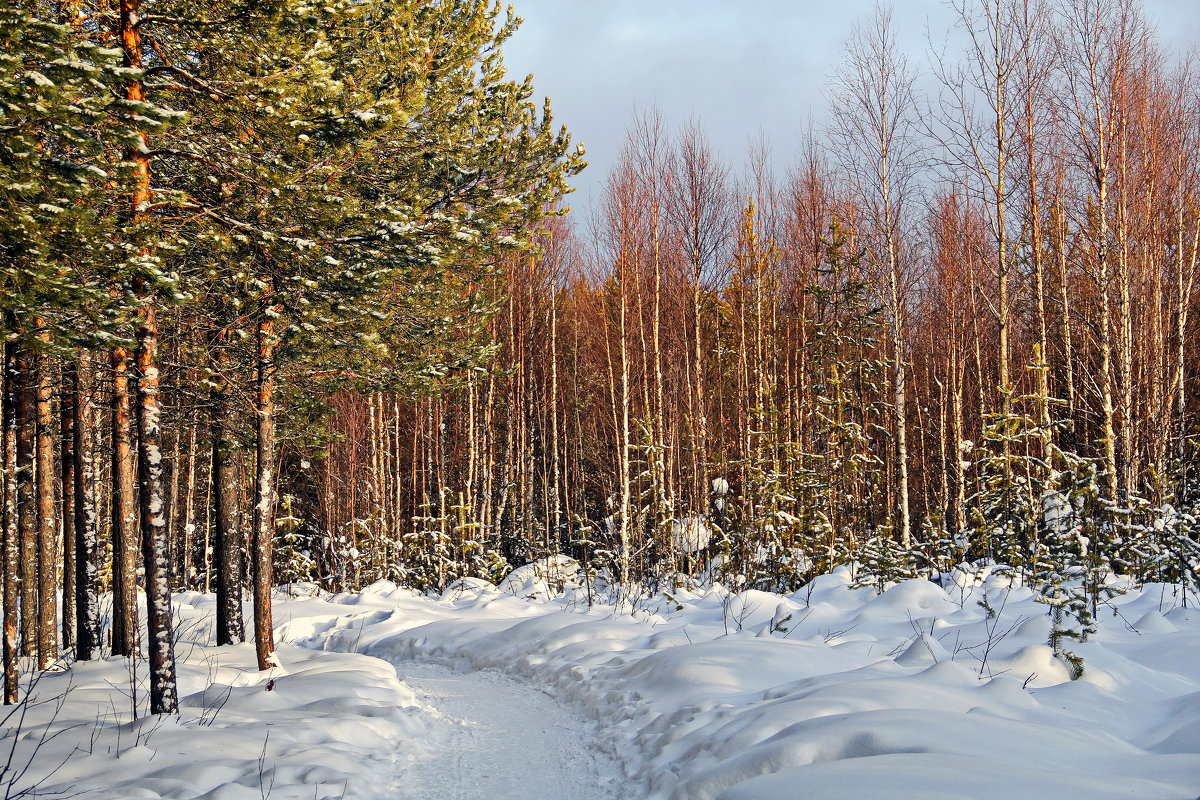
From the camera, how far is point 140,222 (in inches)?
254

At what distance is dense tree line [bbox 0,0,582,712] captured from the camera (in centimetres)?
588

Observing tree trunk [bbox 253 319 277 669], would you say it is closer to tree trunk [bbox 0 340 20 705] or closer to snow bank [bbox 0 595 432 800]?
snow bank [bbox 0 595 432 800]

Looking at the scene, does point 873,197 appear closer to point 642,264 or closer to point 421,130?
point 642,264

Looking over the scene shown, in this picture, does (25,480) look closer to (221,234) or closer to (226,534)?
(226,534)

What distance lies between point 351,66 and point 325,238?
97.4 inches

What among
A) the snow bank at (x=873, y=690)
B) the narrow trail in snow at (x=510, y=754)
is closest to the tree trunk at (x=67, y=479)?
the snow bank at (x=873, y=690)

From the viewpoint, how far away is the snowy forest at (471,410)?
17.8 ft

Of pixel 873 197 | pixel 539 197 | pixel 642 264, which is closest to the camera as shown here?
pixel 539 197

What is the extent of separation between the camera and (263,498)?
900cm

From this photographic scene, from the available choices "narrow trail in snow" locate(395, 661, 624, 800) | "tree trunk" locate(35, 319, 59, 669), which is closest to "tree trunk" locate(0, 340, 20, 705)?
"tree trunk" locate(35, 319, 59, 669)

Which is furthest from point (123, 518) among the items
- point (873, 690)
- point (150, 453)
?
point (873, 690)

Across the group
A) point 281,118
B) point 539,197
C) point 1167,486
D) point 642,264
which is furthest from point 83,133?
point 1167,486

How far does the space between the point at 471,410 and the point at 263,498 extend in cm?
944

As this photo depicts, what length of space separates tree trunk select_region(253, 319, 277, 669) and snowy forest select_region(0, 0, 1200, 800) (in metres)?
0.05
